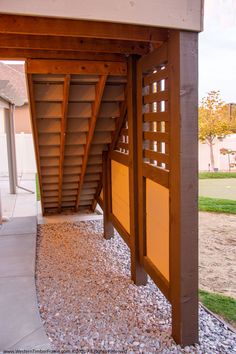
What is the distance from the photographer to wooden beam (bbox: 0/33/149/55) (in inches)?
112

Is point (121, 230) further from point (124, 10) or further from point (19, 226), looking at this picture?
point (124, 10)

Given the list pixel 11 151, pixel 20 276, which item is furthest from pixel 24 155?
pixel 20 276

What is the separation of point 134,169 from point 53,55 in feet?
4.33

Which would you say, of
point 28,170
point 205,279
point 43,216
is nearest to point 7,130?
point 43,216

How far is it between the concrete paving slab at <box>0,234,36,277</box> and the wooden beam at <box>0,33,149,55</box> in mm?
2321

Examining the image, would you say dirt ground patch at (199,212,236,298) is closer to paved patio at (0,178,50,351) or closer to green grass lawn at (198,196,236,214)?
green grass lawn at (198,196,236,214)

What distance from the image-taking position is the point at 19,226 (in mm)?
5504

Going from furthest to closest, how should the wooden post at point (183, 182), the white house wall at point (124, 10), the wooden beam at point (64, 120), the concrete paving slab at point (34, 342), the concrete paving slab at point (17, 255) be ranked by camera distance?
1. the concrete paving slab at point (17, 255)
2. the wooden beam at point (64, 120)
3. the concrete paving slab at point (34, 342)
4. the wooden post at point (183, 182)
5. the white house wall at point (124, 10)

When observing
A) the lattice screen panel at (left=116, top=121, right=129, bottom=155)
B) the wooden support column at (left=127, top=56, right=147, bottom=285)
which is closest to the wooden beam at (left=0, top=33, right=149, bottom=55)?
the wooden support column at (left=127, top=56, right=147, bottom=285)

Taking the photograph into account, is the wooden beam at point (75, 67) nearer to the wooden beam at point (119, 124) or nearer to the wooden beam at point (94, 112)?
the wooden beam at point (94, 112)

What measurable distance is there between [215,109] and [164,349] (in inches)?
522

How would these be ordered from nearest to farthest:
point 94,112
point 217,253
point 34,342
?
1. point 34,342
2. point 94,112
3. point 217,253

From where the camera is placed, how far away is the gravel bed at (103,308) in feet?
8.39

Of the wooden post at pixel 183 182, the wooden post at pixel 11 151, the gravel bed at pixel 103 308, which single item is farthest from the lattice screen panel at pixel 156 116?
the wooden post at pixel 11 151
